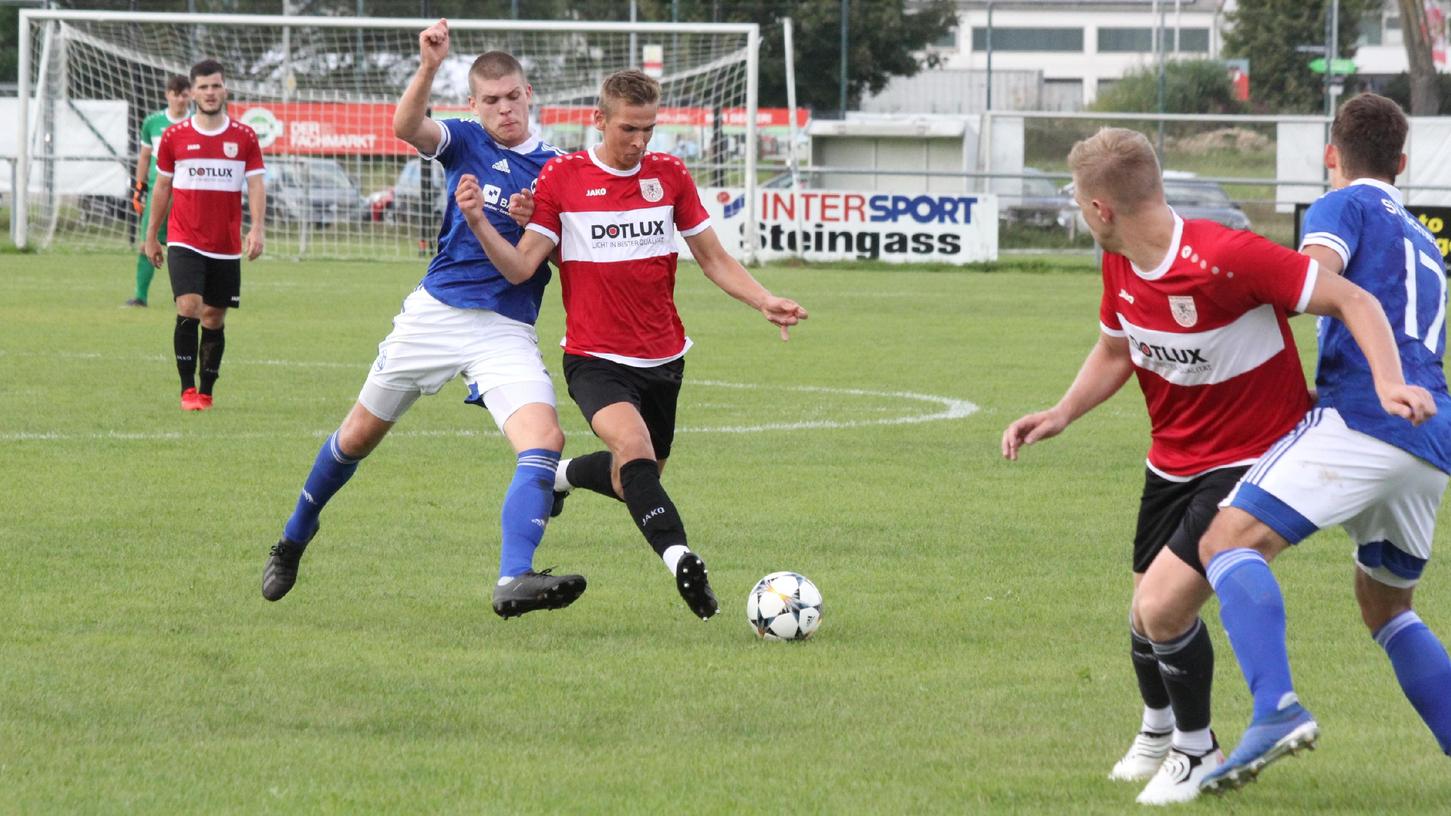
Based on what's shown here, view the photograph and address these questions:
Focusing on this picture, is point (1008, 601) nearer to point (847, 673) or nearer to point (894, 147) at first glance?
point (847, 673)

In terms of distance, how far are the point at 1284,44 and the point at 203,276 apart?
50.2 metres

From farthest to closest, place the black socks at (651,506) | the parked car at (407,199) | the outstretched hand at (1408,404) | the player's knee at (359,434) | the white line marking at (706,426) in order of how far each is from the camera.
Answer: the parked car at (407,199)
the white line marking at (706,426)
the player's knee at (359,434)
the black socks at (651,506)
the outstretched hand at (1408,404)

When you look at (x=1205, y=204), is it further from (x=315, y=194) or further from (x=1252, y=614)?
(x=1252, y=614)

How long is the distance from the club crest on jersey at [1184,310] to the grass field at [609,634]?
3.49ft

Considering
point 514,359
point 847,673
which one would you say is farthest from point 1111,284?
point 514,359

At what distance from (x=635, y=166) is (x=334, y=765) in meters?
2.60

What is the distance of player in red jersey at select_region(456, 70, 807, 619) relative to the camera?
6074 mm

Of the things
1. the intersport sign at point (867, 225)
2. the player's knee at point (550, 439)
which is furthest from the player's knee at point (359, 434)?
the intersport sign at point (867, 225)

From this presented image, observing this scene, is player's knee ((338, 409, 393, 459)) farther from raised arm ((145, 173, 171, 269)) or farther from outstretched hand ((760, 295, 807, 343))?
raised arm ((145, 173, 171, 269))

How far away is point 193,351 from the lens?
1149cm

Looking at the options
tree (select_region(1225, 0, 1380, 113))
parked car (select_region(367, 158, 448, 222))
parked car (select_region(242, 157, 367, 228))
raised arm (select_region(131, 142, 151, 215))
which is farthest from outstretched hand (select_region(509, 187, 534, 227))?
tree (select_region(1225, 0, 1380, 113))

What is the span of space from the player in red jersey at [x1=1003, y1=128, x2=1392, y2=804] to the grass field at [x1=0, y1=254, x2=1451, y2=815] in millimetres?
272

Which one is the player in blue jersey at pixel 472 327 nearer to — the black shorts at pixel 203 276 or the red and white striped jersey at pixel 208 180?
the black shorts at pixel 203 276

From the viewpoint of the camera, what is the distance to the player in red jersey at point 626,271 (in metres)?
6.07
